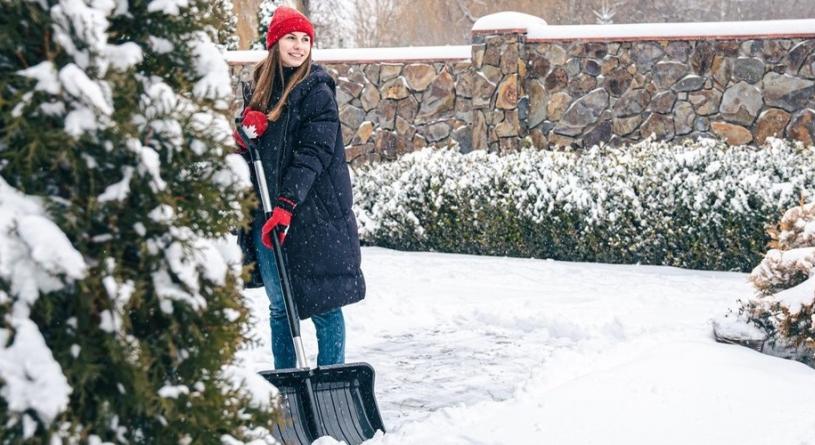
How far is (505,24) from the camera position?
11.1m

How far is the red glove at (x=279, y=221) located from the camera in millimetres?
4105

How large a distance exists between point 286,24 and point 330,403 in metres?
1.56

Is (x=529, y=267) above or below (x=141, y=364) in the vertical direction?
below

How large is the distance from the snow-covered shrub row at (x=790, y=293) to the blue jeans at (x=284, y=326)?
83.6 inches

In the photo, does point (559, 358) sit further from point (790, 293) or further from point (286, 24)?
point (286, 24)

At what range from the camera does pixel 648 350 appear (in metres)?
5.31

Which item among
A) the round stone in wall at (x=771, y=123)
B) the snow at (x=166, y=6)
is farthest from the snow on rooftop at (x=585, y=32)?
the snow at (x=166, y=6)

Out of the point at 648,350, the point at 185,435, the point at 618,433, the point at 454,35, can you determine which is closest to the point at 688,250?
the point at 648,350

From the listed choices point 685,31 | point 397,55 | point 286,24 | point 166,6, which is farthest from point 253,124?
point 397,55

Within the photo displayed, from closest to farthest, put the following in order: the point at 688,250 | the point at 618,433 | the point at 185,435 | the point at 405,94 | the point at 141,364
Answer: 1. the point at 141,364
2. the point at 185,435
3. the point at 618,433
4. the point at 688,250
5. the point at 405,94

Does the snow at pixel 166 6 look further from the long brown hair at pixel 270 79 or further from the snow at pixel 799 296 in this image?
the snow at pixel 799 296

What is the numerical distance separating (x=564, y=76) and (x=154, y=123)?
9282 mm

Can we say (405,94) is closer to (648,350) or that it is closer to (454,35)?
(648,350)

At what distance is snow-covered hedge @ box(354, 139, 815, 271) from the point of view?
799cm
